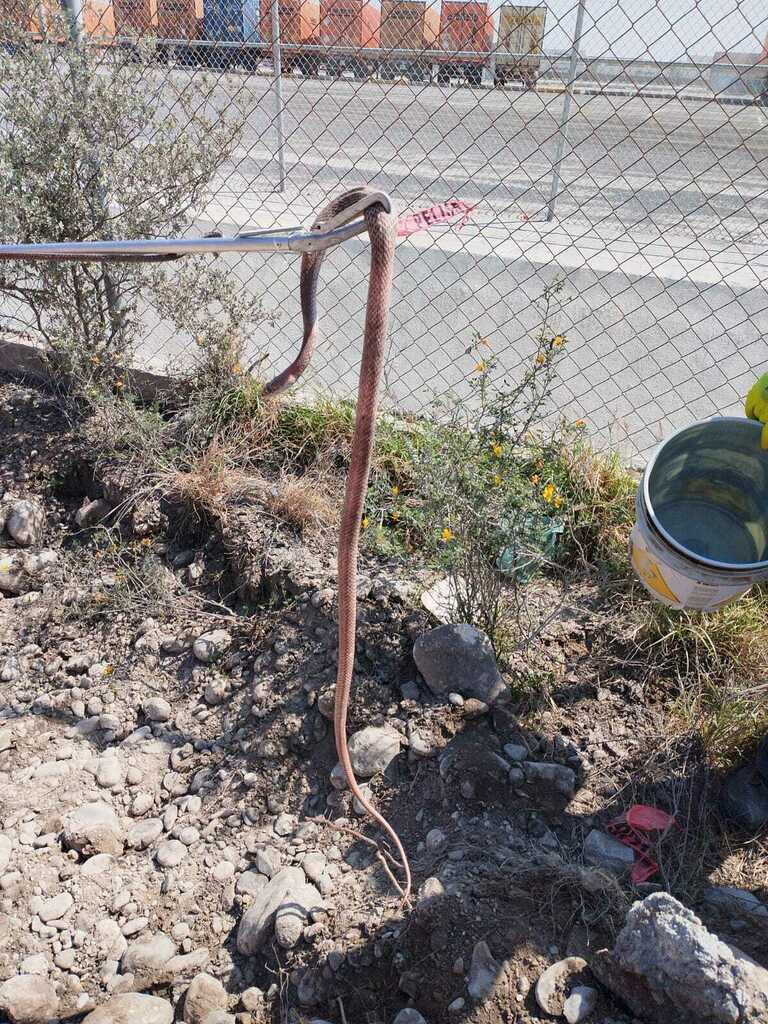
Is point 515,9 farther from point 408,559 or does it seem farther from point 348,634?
point 348,634

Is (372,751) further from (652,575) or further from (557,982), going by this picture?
(652,575)

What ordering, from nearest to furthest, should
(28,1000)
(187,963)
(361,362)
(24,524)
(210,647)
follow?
(361,362), (28,1000), (187,963), (210,647), (24,524)

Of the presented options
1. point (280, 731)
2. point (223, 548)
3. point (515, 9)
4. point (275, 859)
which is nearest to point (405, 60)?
point (515, 9)

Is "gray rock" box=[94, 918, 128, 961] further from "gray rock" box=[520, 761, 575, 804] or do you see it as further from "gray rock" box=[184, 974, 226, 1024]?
"gray rock" box=[520, 761, 575, 804]

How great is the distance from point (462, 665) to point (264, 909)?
779 mm

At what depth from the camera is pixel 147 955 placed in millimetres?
1762

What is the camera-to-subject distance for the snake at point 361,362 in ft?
3.64

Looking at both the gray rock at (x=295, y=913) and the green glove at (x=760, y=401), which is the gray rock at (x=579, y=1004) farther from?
the green glove at (x=760, y=401)

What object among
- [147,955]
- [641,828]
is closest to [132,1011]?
[147,955]

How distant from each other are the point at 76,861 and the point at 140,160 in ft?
7.95

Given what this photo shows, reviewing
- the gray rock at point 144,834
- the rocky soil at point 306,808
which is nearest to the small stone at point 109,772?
the rocky soil at point 306,808

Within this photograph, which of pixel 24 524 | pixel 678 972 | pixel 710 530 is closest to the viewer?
pixel 678 972

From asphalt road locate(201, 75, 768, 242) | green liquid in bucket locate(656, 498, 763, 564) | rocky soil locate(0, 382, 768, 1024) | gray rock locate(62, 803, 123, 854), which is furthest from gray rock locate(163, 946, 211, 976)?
asphalt road locate(201, 75, 768, 242)

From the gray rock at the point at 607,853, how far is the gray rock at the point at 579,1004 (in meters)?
0.33
